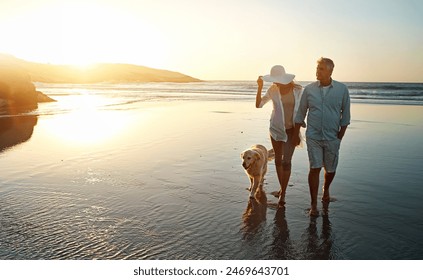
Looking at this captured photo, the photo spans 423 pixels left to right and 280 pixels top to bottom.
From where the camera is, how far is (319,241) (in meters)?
4.22

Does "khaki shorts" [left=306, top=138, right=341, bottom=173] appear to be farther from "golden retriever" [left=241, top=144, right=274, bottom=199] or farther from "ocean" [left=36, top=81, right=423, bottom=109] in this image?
"ocean" [left=36, top=81, right=423, bottom=109]

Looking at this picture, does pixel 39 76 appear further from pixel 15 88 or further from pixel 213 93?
pixel 15 88

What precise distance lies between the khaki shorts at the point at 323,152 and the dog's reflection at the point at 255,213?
94 cm

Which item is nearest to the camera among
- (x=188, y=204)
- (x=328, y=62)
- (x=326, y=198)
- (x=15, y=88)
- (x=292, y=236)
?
(x=292, y=236)

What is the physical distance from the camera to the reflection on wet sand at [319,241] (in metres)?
3.91

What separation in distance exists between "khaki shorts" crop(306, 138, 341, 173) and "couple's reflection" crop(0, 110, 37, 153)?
24.0 feet

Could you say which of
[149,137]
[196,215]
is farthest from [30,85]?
[196,215]

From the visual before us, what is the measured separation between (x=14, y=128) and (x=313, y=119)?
10824 millimetres

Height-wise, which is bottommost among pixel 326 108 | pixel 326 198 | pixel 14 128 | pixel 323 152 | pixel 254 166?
pixel 326 198

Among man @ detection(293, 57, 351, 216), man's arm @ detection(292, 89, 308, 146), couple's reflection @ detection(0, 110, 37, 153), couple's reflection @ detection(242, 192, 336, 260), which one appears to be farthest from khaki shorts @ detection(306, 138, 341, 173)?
couple's reflection @ detection(0, 110, 37, 153)

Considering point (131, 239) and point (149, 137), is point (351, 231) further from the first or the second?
point (149, 137)

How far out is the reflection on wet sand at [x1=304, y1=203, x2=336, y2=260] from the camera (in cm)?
391

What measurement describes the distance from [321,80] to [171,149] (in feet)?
17.1

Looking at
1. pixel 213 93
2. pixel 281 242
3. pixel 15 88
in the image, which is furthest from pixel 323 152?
pixel 213 93
